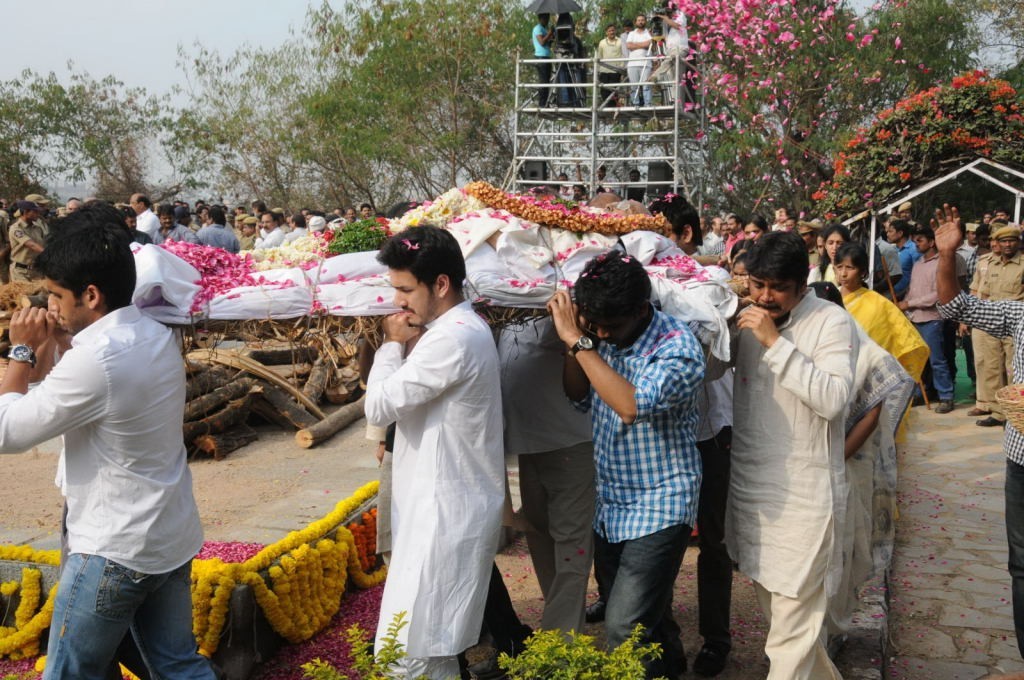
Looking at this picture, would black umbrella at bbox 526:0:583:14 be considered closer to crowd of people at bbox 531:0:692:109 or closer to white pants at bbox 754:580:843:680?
crowd of people at bbox 531:0:692:109

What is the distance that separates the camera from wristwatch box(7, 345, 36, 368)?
310 cm

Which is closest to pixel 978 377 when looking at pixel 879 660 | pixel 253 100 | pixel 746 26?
pixel 879 660

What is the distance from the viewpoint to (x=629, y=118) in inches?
725

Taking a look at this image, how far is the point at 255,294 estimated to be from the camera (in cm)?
365

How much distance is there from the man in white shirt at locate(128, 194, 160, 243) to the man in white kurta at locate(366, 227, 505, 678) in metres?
9.56

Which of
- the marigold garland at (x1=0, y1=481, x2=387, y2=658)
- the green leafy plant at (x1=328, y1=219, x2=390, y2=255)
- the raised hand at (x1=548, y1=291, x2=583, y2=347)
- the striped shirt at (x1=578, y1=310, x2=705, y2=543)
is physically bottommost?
the marigold garland at (x1=0, y1=481, x2=387, y2=658)

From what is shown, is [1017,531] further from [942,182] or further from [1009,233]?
[942,182]

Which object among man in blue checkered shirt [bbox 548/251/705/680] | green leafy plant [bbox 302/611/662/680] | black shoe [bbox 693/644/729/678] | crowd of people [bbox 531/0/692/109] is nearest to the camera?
green leafy plant [bbox 302/611/662/680]

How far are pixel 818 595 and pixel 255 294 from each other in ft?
7.77

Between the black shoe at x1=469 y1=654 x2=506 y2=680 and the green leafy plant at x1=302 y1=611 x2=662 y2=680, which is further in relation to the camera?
the black shoe at x1=469 y1=654 x2=506 y2=680

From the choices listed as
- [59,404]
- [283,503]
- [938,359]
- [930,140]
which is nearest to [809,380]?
[59,404]

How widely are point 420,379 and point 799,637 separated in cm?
173

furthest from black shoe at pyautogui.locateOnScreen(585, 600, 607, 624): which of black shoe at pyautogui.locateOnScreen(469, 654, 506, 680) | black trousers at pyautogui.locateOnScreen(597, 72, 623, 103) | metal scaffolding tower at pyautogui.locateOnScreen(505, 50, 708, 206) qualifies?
black trousers at pyautogui.locateOnScreen(597, 72, 623, 103)

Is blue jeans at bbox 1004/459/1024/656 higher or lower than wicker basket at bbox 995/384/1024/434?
lower
